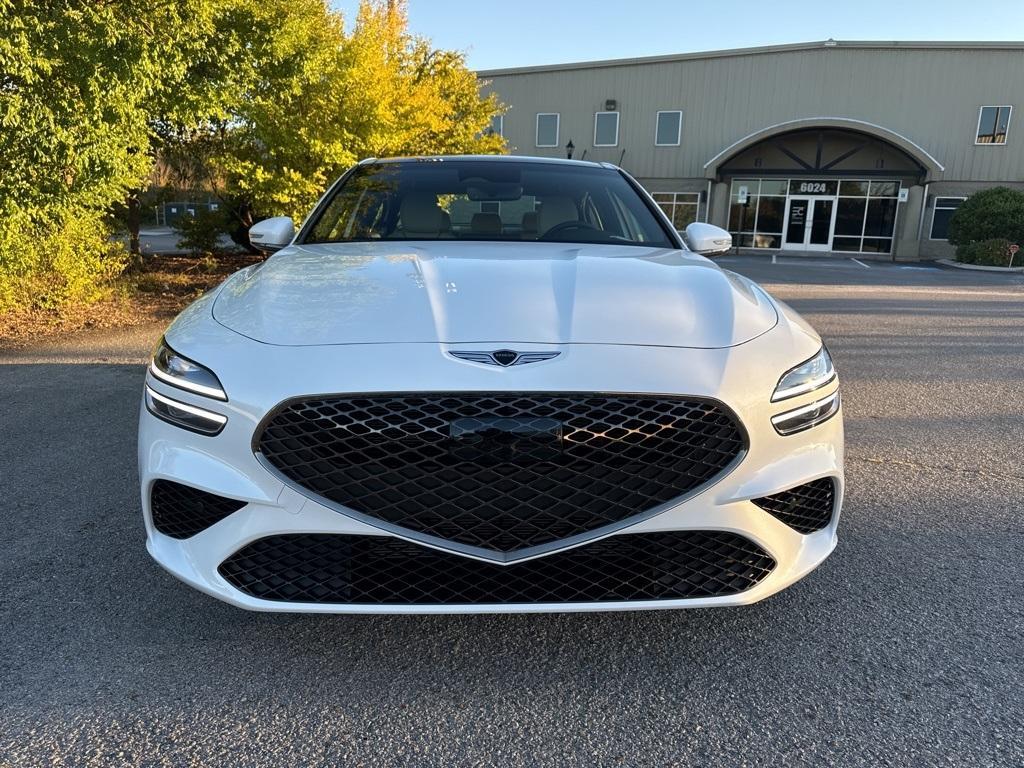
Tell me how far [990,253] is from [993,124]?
8209mm

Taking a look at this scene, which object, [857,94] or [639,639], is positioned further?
[857,94]

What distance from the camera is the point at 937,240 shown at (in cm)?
2695

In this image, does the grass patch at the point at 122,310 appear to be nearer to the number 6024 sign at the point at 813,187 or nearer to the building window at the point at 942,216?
the number 6024 sign at the point at 813,187

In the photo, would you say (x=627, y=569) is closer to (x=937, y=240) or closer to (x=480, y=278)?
(x=480, y=278)

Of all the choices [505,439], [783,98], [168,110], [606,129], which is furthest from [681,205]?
[505,439]

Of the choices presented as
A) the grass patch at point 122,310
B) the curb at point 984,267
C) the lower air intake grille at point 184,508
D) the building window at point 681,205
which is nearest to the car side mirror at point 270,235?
the lower air intake grille at point 184,508

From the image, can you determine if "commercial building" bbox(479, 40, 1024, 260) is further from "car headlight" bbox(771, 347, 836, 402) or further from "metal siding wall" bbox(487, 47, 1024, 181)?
"car headlight" bbox(771, 347, 836, 402)

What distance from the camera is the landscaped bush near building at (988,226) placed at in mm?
21406

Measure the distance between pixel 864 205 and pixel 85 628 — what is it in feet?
98.5

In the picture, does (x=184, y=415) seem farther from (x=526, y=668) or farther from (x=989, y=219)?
(x=989, y=219)

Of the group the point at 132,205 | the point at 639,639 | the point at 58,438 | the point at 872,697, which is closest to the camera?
the point at 872,697

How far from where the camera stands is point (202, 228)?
14727mm

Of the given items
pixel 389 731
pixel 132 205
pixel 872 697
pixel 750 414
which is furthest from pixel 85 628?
pixel 132 205

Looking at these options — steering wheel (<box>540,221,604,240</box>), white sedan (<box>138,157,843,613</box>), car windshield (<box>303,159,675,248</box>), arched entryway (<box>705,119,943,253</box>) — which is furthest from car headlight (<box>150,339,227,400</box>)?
arched entryway (<box>705,119,943,253</box>)
